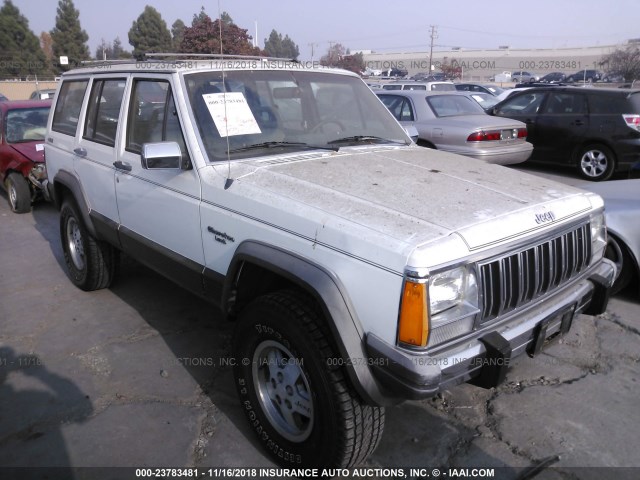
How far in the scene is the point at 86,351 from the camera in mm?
3914

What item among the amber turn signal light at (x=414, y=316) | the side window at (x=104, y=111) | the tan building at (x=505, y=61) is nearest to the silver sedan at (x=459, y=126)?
the side window at (x=104, y=111)

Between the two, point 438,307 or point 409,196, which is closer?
point 438,307

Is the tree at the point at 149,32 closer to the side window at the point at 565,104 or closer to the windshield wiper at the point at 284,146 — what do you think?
the side window at the point at 565,104

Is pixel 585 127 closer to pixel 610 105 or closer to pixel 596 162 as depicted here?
pixel 610 105

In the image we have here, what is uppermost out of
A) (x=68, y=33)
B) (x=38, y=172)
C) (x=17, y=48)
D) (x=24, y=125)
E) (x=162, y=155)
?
(x=68, y=33)

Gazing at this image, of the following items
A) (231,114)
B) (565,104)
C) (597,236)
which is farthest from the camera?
(565,104)

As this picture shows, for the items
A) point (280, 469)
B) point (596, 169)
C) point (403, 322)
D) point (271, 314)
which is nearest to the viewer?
point (403, 322)

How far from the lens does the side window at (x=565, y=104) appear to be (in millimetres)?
9469

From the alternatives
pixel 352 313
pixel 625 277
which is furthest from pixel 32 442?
pixel 625 277

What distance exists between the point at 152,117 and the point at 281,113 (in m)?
0.93

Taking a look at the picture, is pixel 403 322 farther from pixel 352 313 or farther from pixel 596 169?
pixel 596 169

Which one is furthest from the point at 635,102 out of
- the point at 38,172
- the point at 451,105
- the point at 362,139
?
the point at 38,172

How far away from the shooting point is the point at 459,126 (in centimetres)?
849

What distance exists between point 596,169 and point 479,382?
8.40 meters
